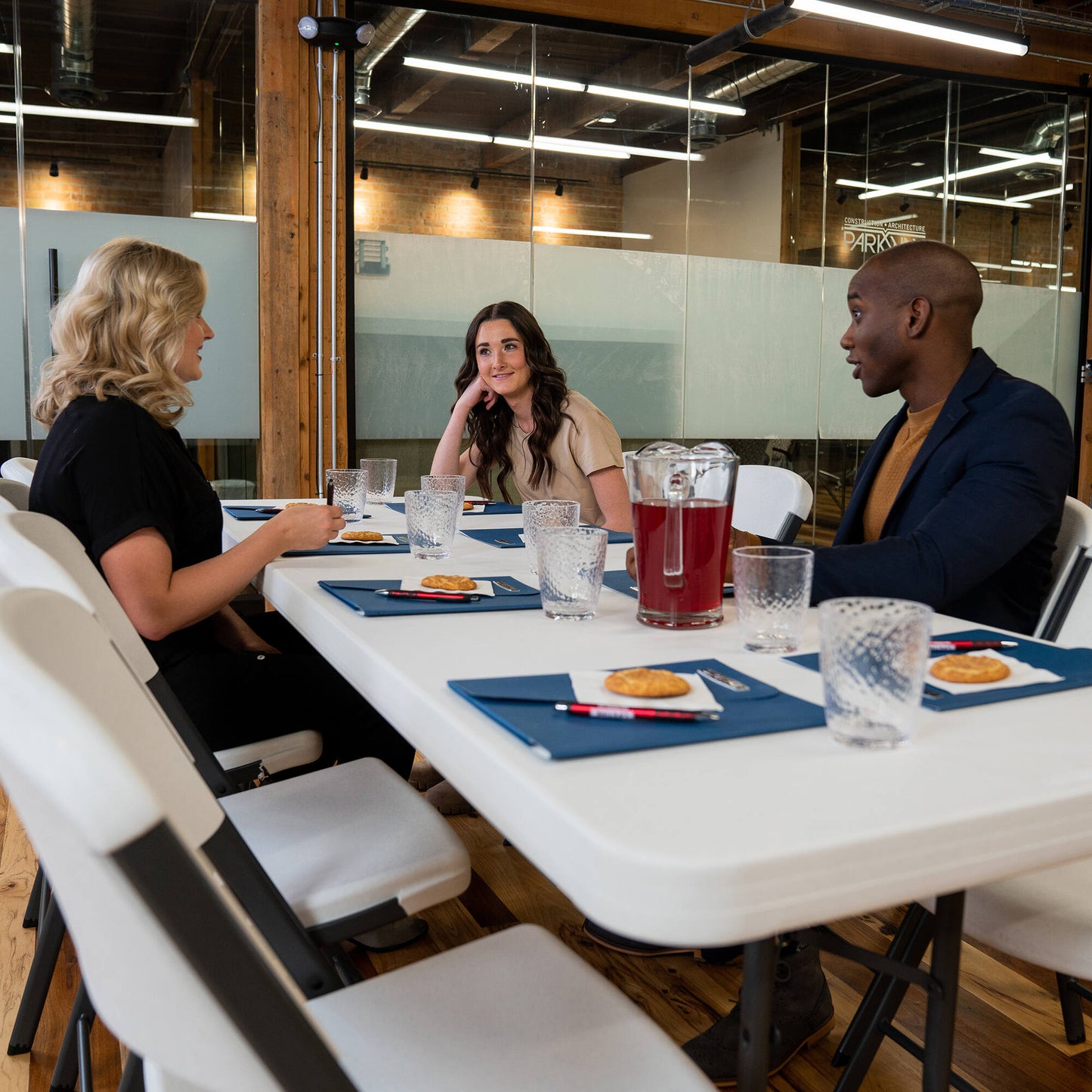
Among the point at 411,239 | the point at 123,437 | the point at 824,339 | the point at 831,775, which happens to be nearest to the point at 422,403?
the point at 411,239

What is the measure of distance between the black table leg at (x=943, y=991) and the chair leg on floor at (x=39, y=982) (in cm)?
114

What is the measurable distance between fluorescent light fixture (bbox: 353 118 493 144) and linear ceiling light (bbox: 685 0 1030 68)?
100cm

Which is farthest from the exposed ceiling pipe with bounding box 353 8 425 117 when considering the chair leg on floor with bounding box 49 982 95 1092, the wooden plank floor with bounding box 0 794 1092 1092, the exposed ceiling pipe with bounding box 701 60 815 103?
the chair leg on floor with bounding box 49 982 95 1092

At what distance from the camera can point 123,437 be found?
1.66 meters

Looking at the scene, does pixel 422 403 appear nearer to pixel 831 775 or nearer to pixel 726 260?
pixel 726 260

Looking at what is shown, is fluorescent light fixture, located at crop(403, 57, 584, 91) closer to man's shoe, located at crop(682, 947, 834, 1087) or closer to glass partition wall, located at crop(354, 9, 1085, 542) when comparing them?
glass partition wall, located at crop(354, 9, 1085, 542)

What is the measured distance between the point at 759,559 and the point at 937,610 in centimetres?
55

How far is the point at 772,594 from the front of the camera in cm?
116

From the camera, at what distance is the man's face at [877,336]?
194 cm

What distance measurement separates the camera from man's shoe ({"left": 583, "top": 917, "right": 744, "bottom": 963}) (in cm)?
187

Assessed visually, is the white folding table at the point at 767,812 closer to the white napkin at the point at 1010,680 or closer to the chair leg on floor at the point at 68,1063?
the white napkin at the point at 1010,680

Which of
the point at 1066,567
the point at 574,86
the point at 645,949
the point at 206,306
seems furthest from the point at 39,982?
the point at 574,86

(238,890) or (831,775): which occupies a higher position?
(831,775)

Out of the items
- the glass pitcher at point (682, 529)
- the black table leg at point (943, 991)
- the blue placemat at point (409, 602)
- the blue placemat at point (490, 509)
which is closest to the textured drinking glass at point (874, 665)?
the black table leg at point (943, 991)
